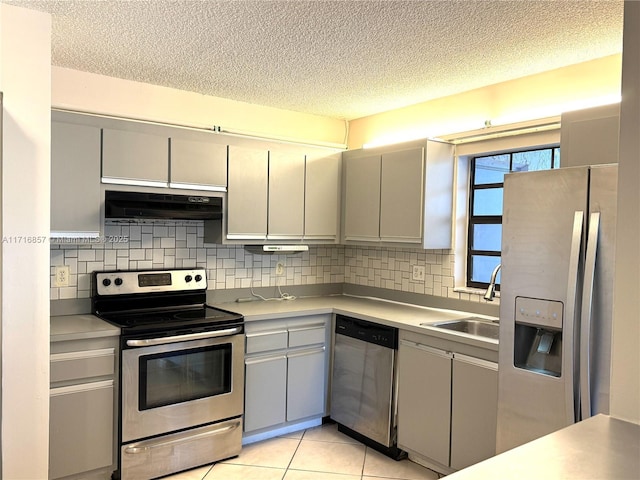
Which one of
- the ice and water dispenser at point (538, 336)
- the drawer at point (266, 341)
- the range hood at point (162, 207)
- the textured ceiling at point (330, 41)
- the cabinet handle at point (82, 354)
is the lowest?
the drawer at point (266, 341)

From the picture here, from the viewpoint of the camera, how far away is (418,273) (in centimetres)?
393

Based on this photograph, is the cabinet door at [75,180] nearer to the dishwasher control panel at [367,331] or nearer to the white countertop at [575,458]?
the dishwasher control panel at [367,331]

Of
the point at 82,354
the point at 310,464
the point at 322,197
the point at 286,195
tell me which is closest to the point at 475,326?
the point at 310,464

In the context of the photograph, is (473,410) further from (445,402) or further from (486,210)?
(486,210)

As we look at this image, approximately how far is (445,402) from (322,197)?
1824 millimetres

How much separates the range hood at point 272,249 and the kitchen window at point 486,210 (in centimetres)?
124

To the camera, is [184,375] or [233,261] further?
[233,261]

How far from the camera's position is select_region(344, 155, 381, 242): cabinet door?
3887mm

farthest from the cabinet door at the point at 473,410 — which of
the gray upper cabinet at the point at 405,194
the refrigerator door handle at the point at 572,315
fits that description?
the gray upper cabinet at the point at 405,194

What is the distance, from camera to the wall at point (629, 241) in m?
1.19

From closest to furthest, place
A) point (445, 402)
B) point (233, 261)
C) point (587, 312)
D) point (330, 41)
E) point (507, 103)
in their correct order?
point (587, 312) < point (330, 41) < point (445, 402) < point (507, 103) < point (233, 261)

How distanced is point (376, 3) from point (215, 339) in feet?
6.87

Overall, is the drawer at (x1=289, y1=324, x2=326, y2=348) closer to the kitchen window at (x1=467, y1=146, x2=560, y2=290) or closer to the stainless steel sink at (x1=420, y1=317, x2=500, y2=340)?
the stainless steel sink at (x1=420, y1=317, x2=500, y2=340)

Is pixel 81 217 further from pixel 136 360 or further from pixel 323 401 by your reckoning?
pixel 323 401
